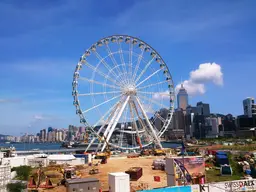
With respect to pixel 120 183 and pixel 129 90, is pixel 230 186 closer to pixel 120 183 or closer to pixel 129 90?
pixel 120 183

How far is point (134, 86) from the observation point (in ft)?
212

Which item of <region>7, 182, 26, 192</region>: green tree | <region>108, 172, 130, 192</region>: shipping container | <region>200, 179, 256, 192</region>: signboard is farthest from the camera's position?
<region>7, 182, 26, 192</region>: green tree

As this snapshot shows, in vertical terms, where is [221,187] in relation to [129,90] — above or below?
below

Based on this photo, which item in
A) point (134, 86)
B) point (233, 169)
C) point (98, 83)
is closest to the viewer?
point (233, 169)

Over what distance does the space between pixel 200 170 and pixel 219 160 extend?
54.2ft

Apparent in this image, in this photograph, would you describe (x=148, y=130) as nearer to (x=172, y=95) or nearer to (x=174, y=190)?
(x=172, y=95)

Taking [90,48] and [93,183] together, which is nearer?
[93,183]

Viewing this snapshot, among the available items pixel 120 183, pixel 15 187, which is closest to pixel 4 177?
pixel 15 187

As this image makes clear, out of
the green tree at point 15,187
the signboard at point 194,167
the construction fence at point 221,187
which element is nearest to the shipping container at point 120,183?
the construction fence at point 221,187

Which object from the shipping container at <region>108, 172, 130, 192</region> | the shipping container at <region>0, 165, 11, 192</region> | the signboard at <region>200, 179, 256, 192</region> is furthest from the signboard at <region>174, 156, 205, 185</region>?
the shipping container at <region>0, 165, 11, 192</region>

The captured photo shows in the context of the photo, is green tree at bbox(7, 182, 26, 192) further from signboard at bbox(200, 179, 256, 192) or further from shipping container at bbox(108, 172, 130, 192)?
signboard at bbox(200, 179, 256, 192)

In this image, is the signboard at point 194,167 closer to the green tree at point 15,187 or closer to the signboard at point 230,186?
the signboard at point 230,186

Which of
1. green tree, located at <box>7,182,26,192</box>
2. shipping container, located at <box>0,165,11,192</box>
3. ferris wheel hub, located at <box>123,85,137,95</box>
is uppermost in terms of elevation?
ferris wheel hub, located at <box>123,85,137,95</box>

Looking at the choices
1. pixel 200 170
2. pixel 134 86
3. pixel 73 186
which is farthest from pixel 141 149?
pixel 73 186
